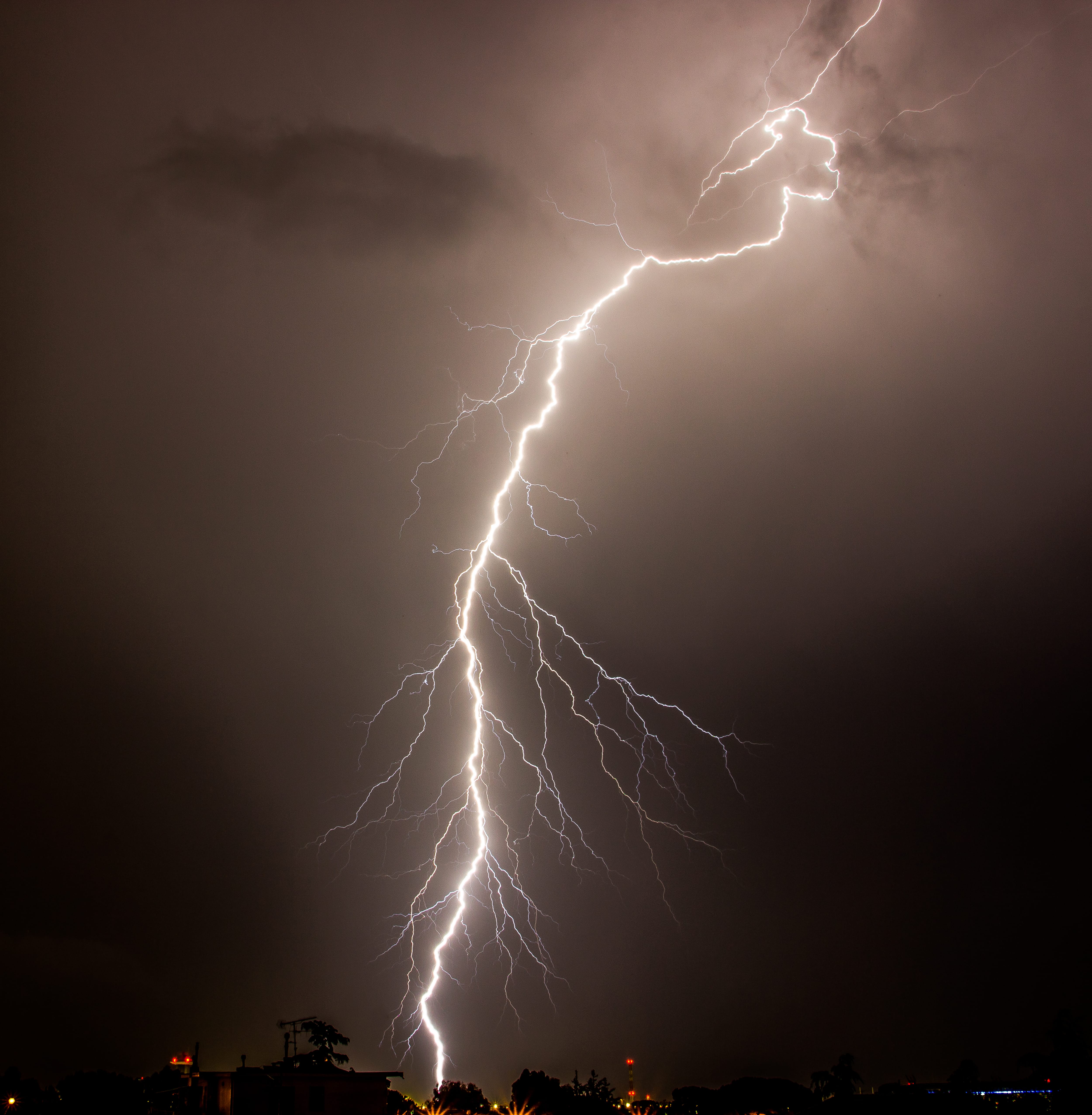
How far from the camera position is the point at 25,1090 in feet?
152

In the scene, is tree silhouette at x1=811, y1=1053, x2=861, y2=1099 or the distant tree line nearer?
the distant tree line

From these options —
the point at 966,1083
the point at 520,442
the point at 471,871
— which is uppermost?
the point at 520,442

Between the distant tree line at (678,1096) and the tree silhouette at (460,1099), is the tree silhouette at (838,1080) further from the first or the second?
the tree silhouette at (460,1099)

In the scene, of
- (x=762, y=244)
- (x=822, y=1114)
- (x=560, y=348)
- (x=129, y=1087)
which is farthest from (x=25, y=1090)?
(x=762, y=244)

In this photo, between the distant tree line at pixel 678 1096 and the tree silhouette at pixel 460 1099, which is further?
the tree silhouette at pixel 460 1099

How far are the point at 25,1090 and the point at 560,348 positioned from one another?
48065 mm

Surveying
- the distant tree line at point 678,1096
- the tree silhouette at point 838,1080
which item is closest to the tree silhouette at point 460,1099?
the distant tree line at point 678,1096

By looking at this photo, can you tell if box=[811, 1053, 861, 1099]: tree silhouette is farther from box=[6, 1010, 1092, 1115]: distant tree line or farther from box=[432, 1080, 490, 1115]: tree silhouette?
box=[432, 1080, 490, 1115]: tree silhouette

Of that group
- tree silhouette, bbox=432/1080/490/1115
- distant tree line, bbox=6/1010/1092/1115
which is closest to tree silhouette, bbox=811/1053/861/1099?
distant tree line, bbox=6/1010/1092/1115

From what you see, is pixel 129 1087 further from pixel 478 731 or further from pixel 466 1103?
pixel 478 731

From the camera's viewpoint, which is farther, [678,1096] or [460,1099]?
[678,1096]

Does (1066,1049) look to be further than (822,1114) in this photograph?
Yes

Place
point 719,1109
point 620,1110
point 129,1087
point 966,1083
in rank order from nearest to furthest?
point 129,1087
point 966,1083
point 620,1110
point 719,1109

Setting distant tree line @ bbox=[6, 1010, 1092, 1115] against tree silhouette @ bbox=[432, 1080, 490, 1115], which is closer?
distant tree line @ bbox=[6, 1010, 1092, 1115]
